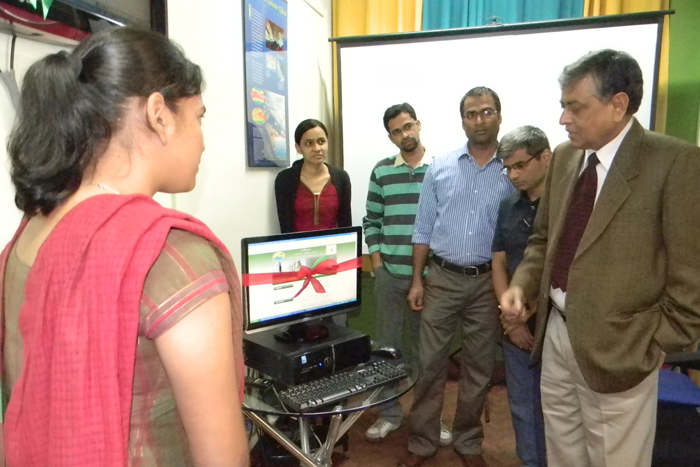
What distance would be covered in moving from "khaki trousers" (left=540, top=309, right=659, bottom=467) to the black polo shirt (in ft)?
1.20

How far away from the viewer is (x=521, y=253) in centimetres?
196

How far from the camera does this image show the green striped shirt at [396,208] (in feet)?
8.09

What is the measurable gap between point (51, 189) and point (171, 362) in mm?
277

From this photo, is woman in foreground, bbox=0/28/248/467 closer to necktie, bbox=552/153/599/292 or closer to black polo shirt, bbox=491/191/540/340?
necktie, bbox=552/153/599/292

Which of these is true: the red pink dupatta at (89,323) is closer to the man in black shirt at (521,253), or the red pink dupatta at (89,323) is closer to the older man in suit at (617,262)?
the older man in suit at (617,262)

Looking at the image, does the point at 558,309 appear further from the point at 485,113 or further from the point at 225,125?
the point at 225,125

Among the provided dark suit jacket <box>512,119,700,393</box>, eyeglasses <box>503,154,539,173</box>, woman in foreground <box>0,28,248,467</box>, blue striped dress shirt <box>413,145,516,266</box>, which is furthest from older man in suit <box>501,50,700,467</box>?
woman in foreground <box>0,28,248,467</box>

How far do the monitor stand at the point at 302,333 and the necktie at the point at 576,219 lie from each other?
2.66ft

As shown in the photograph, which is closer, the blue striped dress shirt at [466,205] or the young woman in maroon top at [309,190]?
the blue striped dress shirt at [466,205]

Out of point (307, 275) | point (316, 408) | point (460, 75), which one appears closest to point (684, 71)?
point (460, 75)

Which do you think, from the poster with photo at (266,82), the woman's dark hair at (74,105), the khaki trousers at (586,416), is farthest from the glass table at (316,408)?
the poster with photo at (266,82)

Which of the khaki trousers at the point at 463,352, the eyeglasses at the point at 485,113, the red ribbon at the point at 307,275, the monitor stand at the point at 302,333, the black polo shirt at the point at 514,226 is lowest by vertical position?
the khaki trousers at the point at 463,352

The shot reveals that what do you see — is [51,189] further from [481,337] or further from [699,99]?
[699,99]

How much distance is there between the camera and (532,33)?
273 cm
